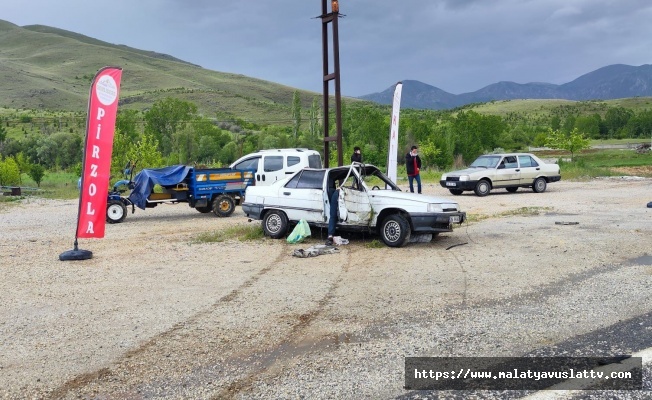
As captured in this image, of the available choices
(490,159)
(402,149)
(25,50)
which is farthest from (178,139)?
(25,50)

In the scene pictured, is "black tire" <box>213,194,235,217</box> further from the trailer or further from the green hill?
the green hill

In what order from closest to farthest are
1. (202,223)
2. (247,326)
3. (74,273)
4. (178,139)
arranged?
(247,326), (74,273), (202,223), (178,139)

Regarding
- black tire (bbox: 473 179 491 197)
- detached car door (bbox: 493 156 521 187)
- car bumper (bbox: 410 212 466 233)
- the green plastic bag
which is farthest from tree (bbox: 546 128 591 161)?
the green plastic bag

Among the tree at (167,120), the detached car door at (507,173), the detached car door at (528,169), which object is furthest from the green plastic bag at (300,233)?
the tree at (167,120)

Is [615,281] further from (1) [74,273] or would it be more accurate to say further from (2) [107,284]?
(1) [74,273]

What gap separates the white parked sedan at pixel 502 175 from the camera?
77.7 ft

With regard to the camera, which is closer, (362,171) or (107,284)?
(107,284)

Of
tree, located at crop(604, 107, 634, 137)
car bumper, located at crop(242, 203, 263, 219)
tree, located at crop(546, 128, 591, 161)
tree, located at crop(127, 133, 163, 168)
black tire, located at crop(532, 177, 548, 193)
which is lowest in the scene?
car bumper, located at crop(242, 203, 263, 219)

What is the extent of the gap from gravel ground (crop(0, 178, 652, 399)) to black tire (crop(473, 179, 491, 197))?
10.0m

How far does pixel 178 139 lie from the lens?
56.5 meters

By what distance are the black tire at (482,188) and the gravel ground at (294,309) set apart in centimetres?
1004

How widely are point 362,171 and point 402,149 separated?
130 ft

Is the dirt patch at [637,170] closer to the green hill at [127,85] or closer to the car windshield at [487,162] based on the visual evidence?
the car windshield at [487,162]

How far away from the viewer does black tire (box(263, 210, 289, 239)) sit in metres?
13.0
